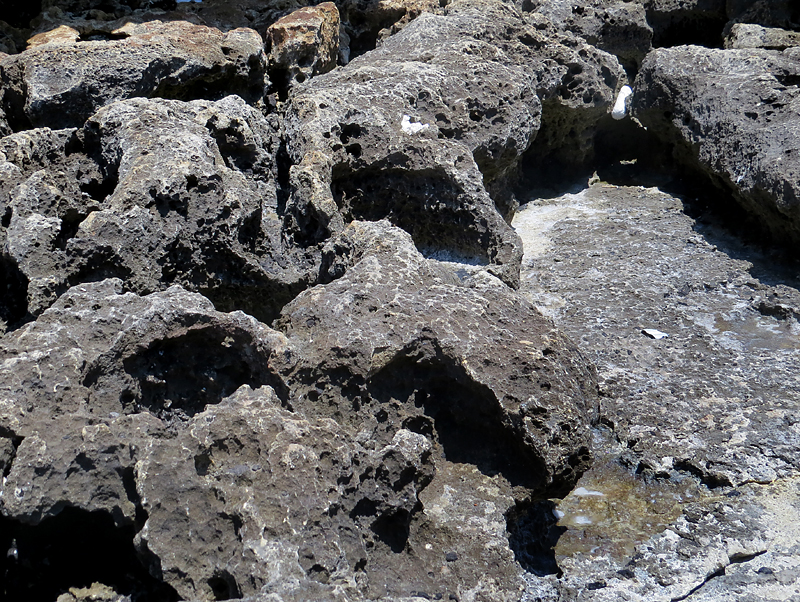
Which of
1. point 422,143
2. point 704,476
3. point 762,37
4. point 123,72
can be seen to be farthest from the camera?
point 762,37

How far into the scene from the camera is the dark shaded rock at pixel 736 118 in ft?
12.3

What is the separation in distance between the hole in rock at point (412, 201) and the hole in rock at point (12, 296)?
1.27 m

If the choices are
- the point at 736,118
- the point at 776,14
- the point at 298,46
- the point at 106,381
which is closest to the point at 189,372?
the point at 106,381

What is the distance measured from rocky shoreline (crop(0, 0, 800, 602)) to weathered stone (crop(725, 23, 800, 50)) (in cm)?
10

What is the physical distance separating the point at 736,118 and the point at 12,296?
3445mm

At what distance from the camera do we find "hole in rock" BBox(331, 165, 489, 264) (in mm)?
3459

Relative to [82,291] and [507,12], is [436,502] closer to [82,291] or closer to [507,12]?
[82,291]

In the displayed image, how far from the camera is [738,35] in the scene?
5.12 m

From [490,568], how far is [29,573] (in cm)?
113

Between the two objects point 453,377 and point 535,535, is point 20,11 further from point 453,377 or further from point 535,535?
point 535,535

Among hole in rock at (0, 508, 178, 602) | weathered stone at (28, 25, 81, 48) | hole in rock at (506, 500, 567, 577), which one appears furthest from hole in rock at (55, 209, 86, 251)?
hole in rock at (506, 500, 567, 577)

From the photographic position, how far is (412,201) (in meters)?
3.51

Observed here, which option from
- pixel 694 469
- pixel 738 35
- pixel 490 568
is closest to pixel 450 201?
pixel 694 469

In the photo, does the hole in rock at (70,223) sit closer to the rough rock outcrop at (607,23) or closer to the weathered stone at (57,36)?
the weathered stone at (57,36)
